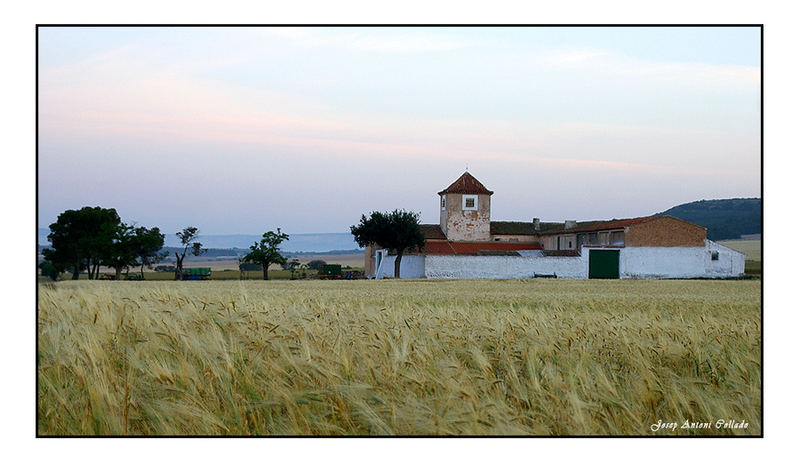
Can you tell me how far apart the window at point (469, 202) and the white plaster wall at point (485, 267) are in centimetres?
854

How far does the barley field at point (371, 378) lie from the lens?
3820mm

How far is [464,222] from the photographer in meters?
62.2

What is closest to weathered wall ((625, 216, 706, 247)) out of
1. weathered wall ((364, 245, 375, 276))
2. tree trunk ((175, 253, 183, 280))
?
weathered wall ((364, 245, 375, 276))

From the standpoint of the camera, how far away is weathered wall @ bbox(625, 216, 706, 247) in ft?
180

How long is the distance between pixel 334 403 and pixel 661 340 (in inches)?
110

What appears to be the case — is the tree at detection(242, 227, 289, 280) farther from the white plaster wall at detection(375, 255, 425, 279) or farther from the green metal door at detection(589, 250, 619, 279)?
the green metal door at detection(589, 250, 619, 279)

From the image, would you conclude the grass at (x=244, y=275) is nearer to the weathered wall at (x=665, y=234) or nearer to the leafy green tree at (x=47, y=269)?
the weathered wall at (x=665, y=234)

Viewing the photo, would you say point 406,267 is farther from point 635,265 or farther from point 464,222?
point 635,265

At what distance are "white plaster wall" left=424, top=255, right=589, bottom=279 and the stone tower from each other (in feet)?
23.5

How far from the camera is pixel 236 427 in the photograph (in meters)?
3.91

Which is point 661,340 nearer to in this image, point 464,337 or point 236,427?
point 464,337

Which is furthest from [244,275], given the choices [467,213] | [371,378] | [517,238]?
[371,378]

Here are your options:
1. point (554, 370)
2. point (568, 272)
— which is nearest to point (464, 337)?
point (554, 370)

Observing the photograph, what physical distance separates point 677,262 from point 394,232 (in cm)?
2331
